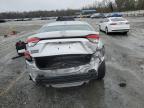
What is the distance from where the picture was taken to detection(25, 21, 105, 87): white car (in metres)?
4.16

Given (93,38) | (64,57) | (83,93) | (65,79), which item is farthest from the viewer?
(83,93)

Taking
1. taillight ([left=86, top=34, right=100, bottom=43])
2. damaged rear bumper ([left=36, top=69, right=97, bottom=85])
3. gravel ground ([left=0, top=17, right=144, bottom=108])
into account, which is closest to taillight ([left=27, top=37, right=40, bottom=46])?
damaged rear bumper ([left=36, top=69, right=97, bottom=85])

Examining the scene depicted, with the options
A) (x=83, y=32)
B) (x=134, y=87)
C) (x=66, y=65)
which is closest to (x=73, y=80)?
(x=66, y=65)

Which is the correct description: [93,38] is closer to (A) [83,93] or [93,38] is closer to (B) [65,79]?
(B) [65,79]

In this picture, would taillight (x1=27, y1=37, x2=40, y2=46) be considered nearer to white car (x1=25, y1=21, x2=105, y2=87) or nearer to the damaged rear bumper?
white car (x1=25, y1=21, x2=105, y2=87)

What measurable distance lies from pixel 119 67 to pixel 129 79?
48.6 inches

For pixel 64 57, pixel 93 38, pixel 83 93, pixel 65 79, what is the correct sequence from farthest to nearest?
1. pixel 83 93
2. pixel 93 38
3. pixel 64 57
4. pixel 65 79

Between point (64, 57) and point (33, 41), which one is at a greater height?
point (33, 41)

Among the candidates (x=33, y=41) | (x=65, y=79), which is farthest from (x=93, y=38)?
(x=33, y=41)

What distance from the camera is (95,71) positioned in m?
4.32

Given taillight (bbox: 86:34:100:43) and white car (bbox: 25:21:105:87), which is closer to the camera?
white car (bbox: 25:21:105:87)

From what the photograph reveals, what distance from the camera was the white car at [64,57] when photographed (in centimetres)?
416

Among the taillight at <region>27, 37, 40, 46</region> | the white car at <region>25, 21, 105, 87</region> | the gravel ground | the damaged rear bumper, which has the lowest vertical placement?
the gravel ground

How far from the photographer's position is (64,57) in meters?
4.27
